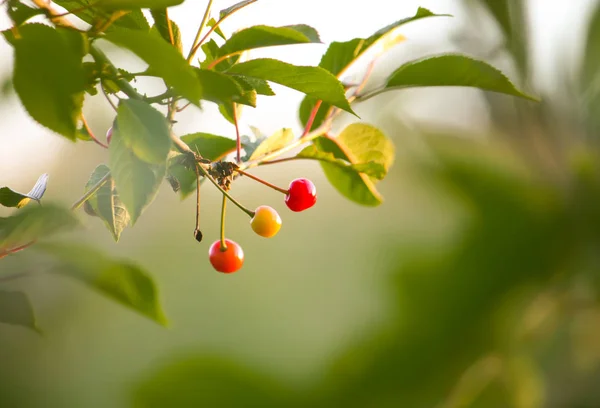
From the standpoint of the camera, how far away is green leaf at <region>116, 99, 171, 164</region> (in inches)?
9.3

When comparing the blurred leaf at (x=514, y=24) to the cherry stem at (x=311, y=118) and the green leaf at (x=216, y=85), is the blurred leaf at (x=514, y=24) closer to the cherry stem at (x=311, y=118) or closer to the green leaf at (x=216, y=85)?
the cherry stem at (x=311, y=118)

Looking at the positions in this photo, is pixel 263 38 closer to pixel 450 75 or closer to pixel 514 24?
pixel 450 75

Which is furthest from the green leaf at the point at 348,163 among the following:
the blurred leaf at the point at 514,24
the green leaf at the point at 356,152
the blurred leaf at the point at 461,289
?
the blurred leaf at the point at 461,289

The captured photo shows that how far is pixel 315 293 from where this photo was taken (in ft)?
9.07

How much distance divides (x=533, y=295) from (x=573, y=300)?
362mm

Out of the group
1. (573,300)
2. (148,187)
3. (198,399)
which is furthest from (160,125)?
(198,399)

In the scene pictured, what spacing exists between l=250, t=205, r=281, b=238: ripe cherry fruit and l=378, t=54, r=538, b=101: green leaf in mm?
107

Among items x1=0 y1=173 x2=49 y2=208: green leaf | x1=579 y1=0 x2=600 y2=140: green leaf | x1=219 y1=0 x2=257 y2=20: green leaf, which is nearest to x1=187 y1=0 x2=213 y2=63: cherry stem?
x1=219 y1=0 x2=257 y2=20: green leaf

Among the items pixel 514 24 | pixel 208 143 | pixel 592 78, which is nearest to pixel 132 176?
pixel 208 143

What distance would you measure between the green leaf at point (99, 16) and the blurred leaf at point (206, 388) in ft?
5.70

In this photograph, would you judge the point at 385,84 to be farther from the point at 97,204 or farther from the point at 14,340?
the point at 14,340

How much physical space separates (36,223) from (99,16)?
0.33ft

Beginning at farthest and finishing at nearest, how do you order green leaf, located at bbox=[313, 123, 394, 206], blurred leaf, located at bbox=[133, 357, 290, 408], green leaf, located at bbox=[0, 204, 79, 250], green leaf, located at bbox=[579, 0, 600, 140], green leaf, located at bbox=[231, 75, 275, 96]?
1. blurred leaf, located at bbox=[133, 357, 290, 408]
2. green leaf, located at bbox=[579, 0, 600, 140]
3. green leaf, located at bbox=[313, 123, 394, 206]
4. green leaf, located at bbox=[231, 75, 275, 96]
5. green leaf, located at bbox=[0, 204, 79, 250]

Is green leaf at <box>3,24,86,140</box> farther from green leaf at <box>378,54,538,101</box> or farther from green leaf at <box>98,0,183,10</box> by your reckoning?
green leaf at <box>378,54,538,101</box>
